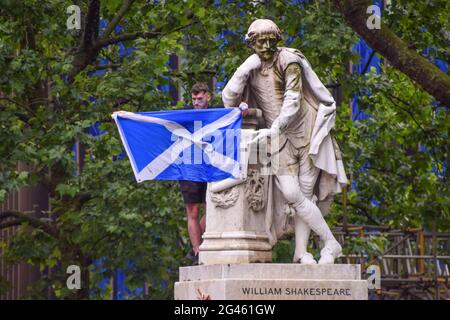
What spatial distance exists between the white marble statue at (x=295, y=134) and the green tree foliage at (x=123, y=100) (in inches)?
284

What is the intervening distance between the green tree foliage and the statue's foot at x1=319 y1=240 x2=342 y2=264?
7658 millimetres

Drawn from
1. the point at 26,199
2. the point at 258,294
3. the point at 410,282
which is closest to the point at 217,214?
the point at 258,294

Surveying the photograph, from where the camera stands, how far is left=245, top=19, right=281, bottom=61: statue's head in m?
17.8

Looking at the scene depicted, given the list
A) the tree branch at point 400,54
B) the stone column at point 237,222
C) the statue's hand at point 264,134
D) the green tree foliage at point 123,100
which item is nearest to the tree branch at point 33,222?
the green tree foliage at point 123,100

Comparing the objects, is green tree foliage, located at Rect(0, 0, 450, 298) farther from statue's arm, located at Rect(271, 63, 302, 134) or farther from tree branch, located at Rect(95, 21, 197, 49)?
statue's arm, located at Rect(271, 63, 302, 134)

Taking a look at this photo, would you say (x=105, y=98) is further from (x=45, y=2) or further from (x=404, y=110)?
(x=404, y=110)

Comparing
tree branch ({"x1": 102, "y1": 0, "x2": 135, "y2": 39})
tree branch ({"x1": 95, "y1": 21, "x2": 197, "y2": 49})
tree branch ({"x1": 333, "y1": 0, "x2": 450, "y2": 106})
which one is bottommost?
tree branch ({"x1": 333, "y1": 0, "x2": 450, "y2": 106})

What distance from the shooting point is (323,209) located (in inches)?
715

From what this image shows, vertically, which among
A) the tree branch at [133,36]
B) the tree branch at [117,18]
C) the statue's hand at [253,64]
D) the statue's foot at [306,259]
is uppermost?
the tree branch at [117,18]

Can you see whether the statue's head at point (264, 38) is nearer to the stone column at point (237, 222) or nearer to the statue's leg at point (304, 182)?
the stone column at point (237, 222)

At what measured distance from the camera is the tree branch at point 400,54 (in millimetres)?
21188

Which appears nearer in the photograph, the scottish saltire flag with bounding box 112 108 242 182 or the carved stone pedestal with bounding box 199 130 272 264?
the carved stone pedestal with bounding box 199 130 272 264

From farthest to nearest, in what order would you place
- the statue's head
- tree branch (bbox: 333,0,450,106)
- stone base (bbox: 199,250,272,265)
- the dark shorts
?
tree branch (bbox: 333,0,450,106) → the dark shorts → the statue's head → stone base (bbox: 199,250,272,265)

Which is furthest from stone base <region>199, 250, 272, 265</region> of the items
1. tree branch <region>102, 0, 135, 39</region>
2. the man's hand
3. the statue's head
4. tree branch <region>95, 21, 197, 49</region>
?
tree branch <region>102, 0, 135, 39</region>
